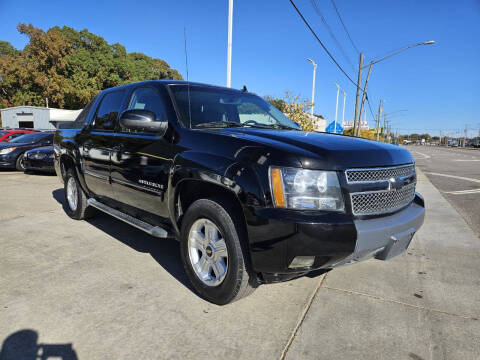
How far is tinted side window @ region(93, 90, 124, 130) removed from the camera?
394 centimetres

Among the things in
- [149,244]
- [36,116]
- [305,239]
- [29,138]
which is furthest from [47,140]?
[36,116]

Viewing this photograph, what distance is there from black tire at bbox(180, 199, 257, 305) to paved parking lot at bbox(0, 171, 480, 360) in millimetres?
142

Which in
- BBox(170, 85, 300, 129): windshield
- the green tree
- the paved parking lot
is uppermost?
the green tree

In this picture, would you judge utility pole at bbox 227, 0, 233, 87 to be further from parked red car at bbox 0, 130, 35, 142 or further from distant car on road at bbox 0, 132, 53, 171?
parked red car at bbox 0, 130, 35, 142

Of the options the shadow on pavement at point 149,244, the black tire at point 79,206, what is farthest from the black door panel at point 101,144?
the shadow on pavement at point 149,244

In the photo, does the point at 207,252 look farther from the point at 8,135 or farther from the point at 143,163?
the point at 8,135

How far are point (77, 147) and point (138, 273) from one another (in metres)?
2.28

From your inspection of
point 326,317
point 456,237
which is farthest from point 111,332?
point 456,237

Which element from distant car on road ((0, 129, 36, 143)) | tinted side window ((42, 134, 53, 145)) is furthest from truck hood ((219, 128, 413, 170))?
distant car on road ((0, 129, 36, 143))

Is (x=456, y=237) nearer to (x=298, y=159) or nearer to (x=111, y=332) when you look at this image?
(x=298, y=159)

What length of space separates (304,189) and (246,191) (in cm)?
39

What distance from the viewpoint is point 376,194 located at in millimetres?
2479

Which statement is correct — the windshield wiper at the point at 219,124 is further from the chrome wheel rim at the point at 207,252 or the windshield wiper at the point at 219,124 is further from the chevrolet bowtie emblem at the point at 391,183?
the chevrolet bowtie emblem at the point at 391,183

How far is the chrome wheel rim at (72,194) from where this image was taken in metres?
5.06
